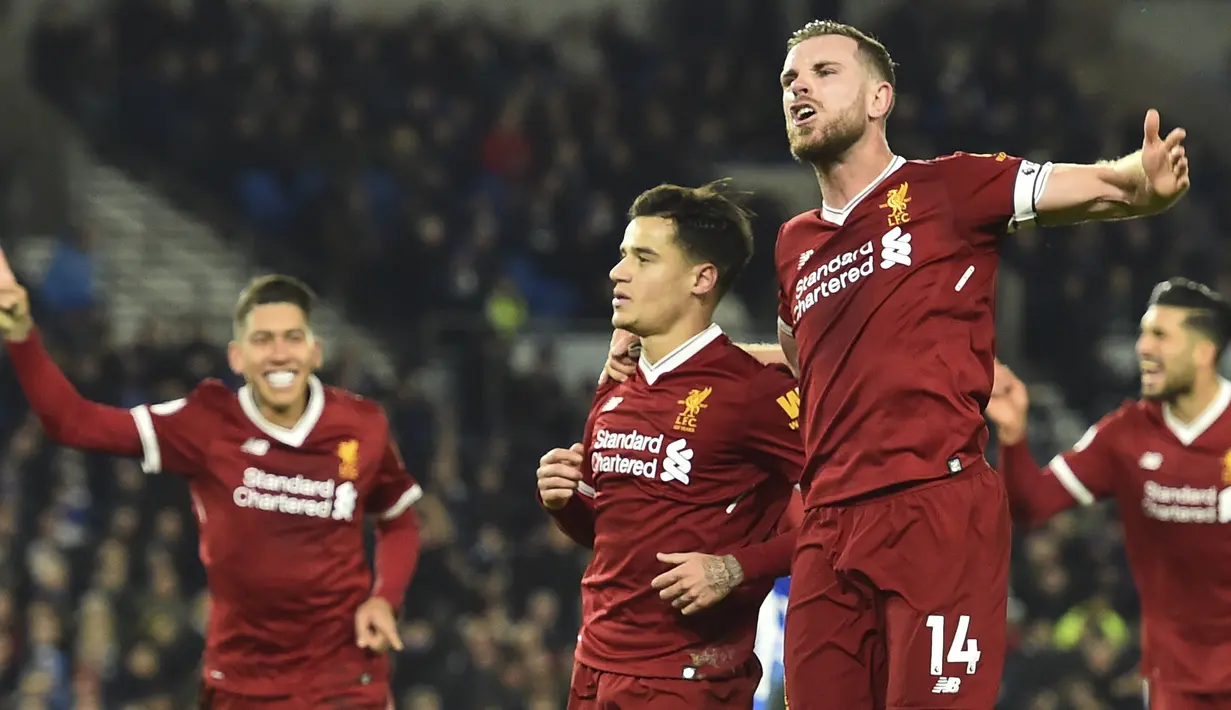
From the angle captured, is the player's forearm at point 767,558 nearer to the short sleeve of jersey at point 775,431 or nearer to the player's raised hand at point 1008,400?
the short sleeve of jersey at point 775,431

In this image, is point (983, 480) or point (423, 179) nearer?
point (983, 480)

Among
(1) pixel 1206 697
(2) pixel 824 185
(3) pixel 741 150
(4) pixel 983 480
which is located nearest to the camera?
(4) pixel 983 480

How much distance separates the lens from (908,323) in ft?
14.6

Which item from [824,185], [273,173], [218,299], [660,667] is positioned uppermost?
[273,173]

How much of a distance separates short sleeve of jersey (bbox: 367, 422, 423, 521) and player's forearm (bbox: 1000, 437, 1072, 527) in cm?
228

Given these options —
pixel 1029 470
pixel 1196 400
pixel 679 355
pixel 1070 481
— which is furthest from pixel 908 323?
pixel 1196 400

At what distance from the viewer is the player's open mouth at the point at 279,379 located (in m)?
6.59

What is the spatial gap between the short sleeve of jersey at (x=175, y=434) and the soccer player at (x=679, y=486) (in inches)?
69.3

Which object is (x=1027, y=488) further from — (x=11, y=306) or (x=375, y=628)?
(x=11, y=306)

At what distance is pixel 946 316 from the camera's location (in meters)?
4.46

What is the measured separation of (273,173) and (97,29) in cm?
218

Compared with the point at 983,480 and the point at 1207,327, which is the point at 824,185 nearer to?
the point at 983,480

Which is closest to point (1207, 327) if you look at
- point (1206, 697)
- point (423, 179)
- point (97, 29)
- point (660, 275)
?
point (1206, 697)

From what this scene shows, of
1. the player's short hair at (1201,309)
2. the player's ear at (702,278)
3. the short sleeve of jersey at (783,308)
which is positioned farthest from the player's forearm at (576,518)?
the player's short hair at (1201,309)
